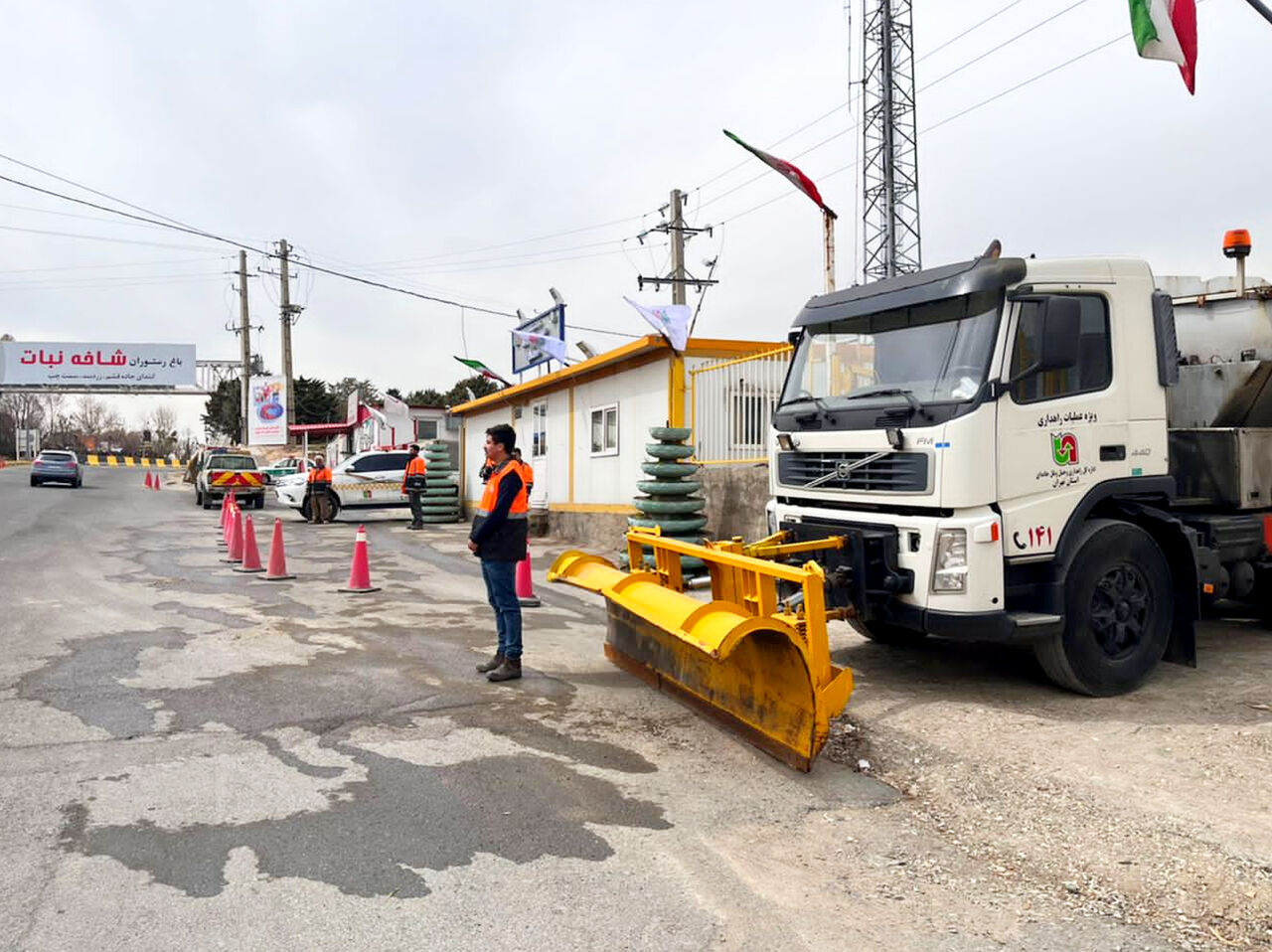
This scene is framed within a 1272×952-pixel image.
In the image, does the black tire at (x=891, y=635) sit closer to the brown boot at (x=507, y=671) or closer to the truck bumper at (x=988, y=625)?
the truck bumper at (x=988, y=625)

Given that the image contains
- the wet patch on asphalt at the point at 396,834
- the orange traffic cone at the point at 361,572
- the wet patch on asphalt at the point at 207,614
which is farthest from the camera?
the orange traffic cone at the point at 361,572

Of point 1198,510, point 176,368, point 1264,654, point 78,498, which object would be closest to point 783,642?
point 1198,510

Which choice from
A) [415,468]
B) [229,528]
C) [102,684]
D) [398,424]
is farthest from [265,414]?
[102,684]

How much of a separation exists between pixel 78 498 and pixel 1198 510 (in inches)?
1247

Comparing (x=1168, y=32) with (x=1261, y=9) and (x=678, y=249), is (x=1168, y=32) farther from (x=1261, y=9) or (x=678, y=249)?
(x=678, y=249)

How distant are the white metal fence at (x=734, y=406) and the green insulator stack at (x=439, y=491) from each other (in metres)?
11.1

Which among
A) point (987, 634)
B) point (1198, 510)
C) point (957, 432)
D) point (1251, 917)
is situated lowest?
point (1251, 917)

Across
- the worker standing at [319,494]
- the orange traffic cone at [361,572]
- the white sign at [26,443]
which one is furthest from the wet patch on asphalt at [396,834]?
the white sign at [26,443]

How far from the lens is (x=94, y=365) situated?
6166 cm

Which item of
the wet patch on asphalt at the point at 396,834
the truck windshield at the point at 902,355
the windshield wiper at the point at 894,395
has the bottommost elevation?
the wet patch on asphalt at the point at 396,834

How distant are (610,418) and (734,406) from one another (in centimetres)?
361

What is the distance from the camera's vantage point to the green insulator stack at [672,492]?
12758 mm

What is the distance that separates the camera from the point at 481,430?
25328 mm

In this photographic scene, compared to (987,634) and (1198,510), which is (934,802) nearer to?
(987,634)
